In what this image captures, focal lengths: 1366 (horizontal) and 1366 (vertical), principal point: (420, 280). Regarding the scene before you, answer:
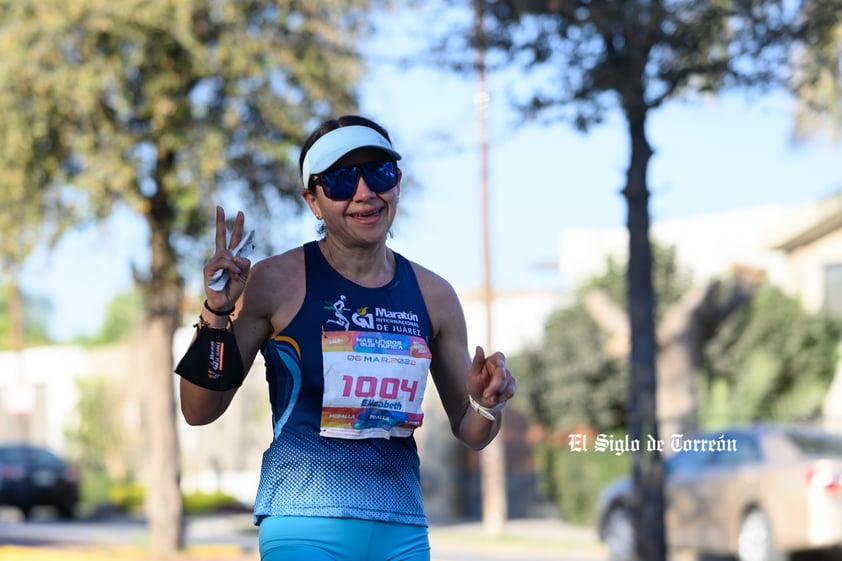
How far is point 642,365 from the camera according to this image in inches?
370

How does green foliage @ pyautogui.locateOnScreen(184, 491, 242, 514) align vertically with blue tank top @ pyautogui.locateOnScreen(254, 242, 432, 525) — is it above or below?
below

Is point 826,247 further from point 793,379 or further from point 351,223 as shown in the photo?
point 351,223

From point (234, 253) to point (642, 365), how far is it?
21.0ft

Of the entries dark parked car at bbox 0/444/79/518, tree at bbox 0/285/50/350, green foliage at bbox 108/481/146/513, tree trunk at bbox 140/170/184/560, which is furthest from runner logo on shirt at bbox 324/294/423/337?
tree at bbox 0/285/50/350

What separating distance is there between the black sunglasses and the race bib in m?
0.38

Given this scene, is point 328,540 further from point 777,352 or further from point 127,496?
point 127,496

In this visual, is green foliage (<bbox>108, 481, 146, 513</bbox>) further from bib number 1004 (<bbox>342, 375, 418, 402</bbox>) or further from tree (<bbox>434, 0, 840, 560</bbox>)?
bib number 1004 (<bbox>342, 375, 418, 402</bbox>)

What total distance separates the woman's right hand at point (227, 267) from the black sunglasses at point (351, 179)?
290mm

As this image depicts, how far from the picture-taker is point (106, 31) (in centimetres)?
1462

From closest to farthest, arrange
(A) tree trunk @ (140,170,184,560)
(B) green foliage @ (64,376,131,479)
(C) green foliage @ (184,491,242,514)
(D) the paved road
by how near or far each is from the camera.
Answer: (A) tree trunk @ (140,170,184,560) → (D) the paved road → (C) green foliage @ (184,491,242,514) → (B) green foliage @ (64,376,131,479)

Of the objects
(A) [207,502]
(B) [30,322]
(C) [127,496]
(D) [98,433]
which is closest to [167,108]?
(A) [207,502]

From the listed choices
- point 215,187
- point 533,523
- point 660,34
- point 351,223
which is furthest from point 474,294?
point 351,223

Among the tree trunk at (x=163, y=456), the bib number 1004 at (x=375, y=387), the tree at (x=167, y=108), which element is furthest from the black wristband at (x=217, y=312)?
the tree trunk at (x=163, y=456)

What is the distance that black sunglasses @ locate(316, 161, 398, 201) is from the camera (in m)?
3.55
